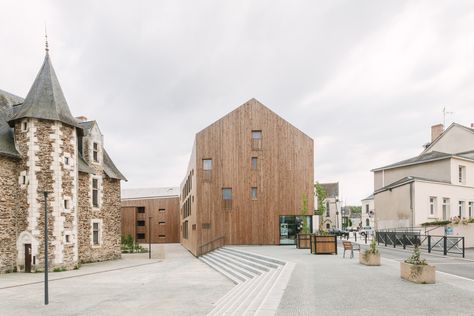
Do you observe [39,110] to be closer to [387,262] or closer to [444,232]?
[387,262]

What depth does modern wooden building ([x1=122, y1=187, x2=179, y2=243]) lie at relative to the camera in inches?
2106

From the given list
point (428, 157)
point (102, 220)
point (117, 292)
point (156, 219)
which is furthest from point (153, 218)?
A: point (117, 292)

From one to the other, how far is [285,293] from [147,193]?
53.1m

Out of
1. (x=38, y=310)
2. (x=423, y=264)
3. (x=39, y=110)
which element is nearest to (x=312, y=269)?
(x=423, y=264)

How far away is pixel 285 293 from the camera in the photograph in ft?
30.0

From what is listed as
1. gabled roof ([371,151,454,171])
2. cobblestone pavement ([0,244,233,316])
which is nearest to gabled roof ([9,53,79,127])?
cobblestone pavement ([0,244,233,316])

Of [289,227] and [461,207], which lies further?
[461,207]

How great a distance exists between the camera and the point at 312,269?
13.1 metres

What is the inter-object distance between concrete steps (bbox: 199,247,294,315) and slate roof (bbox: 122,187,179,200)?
110 feet

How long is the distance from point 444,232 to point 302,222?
8.82 meters

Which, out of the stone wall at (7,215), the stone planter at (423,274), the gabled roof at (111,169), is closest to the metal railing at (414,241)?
the stone planter at (423,274)

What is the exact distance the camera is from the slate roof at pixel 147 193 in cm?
5834

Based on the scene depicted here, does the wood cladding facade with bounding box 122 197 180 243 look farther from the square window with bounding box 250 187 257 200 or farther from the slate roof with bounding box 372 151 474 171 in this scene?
the slate roof with bounding box 372 151 474 171

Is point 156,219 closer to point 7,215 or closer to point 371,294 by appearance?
point 7,215
